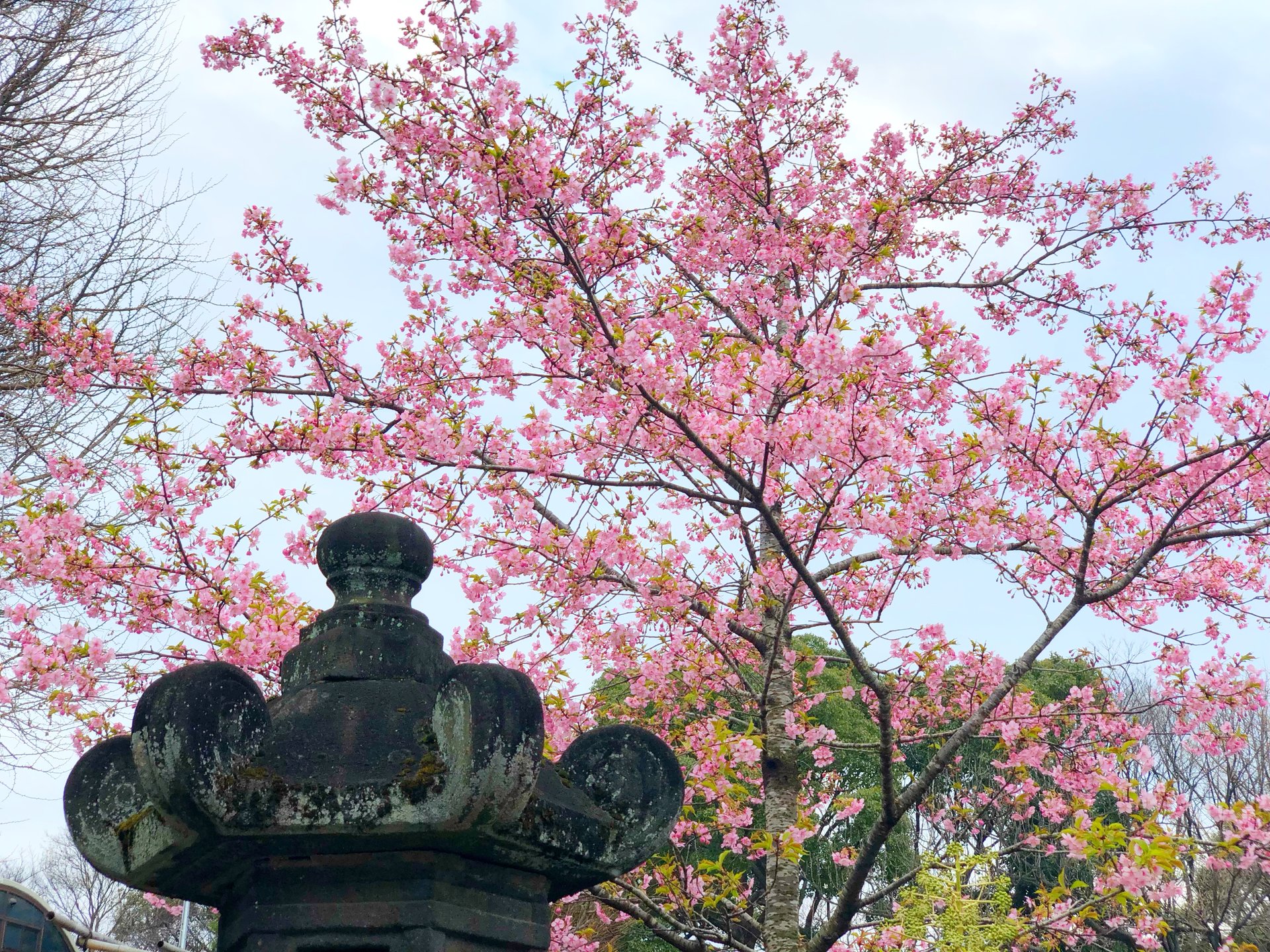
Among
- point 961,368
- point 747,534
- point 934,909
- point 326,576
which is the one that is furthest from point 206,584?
point 934,909

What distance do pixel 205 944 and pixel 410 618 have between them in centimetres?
3211

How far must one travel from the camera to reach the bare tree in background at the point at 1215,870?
15.3m

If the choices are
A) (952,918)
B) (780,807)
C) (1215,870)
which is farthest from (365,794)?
(1215,870)

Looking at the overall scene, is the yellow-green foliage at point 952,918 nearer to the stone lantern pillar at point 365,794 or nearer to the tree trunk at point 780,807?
the tree trunk at point 780,807

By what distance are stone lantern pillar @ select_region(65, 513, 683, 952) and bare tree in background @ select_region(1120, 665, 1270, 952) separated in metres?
13.1

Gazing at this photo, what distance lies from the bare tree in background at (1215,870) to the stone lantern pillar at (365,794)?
13142mm

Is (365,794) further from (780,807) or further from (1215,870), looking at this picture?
(1215,870)

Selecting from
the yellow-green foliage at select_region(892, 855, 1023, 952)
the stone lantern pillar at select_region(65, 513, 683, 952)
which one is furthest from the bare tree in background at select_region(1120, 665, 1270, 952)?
the stone lantern pillar at select_region(65, 513, 683, 952)

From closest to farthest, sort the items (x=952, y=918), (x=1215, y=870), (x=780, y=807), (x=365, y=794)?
(x=365, y=794)
(x=780, y=807)
(x=952, y=918)
(x=1215, y=870)

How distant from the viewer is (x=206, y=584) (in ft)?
21.5

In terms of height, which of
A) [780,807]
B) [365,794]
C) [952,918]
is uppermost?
[780,807]

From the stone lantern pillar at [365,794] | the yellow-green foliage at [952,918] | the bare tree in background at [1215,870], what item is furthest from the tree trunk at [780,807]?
the bare tree in background at [1215,870]

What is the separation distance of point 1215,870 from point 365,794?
16347 millimetres

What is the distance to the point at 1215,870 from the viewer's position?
15.4 meters
